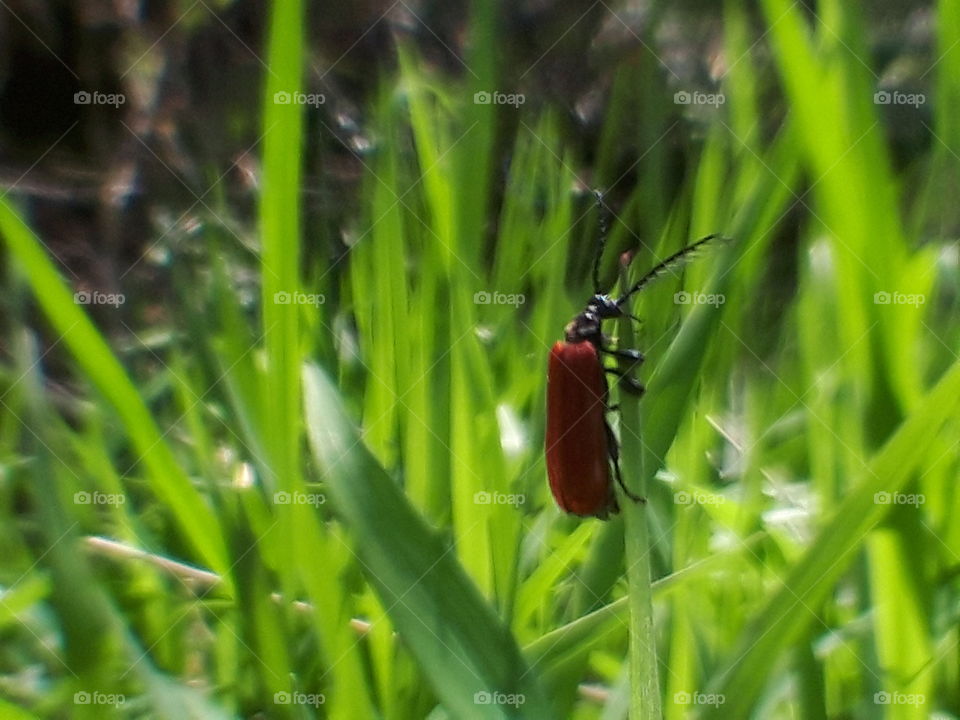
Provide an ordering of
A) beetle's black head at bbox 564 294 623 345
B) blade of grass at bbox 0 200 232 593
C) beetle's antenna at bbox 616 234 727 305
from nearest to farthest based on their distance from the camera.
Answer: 1. blade of grass at bbox 0 200 232 593
2. beetle's antenna at bbox 616 234 727 305
3. beetle's black head at bbox 564 294 623 345

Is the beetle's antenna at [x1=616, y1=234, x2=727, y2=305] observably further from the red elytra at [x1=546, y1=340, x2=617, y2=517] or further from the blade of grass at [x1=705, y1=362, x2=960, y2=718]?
the blade of grass at [x1=705, y1=362, x2=960, y2=718]

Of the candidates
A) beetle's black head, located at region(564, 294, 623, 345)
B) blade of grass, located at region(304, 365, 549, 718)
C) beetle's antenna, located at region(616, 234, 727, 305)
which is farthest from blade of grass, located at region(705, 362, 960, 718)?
beetle's black head, located at region(564, 294, 623, 345)

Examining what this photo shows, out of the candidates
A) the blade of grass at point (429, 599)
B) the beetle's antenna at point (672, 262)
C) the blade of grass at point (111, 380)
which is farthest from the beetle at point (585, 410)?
the blade of grass at point (111, 380)

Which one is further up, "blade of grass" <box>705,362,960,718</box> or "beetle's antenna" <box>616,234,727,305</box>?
"beetle's antenna" <box>616,234,727,305</box>

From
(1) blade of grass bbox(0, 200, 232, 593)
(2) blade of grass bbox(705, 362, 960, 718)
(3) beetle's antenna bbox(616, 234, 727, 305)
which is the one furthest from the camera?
(3) beetle's antenna bbox(616, 234, 727, 305)

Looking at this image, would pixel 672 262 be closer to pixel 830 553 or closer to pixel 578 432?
pixel 578 432

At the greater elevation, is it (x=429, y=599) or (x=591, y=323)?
(x=591, y=323)

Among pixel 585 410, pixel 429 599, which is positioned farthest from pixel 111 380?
pixel 585 410

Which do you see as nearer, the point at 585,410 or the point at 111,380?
the point at 111,380

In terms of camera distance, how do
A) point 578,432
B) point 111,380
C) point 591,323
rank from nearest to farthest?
1. point 111,380
2. point 578,432
3. point 591,323
